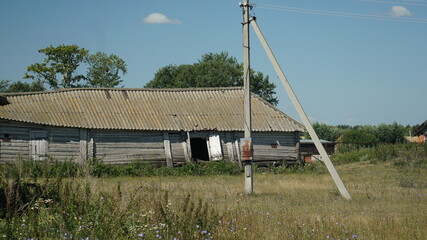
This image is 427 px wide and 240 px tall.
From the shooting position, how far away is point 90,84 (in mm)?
59969

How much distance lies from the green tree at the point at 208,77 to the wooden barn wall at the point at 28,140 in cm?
3503

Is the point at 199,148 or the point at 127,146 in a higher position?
the point at 127,146

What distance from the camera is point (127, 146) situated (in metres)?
27.7

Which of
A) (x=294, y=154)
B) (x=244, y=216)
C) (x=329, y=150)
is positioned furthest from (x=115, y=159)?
(x=329, y=150)

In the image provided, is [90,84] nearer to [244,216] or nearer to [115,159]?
[115,159]

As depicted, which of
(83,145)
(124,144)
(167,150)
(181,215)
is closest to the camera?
(181,215)

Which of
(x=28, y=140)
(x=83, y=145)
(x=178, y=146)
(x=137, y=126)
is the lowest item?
(x=178, y=146)

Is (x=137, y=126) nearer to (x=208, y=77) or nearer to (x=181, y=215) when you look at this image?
(x=181, y=215)

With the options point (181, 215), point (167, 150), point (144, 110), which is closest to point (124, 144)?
point (167, 150)

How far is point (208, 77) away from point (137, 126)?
34.3m

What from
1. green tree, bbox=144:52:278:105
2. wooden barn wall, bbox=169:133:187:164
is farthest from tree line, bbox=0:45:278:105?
wooden barn wall, bbox=169:133:187:164

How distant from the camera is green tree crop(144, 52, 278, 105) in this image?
202 ft

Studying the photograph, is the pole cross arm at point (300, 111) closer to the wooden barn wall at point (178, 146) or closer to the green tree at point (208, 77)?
the wooden barn wall at point (178, 146)

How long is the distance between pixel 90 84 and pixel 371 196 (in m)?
47.5
